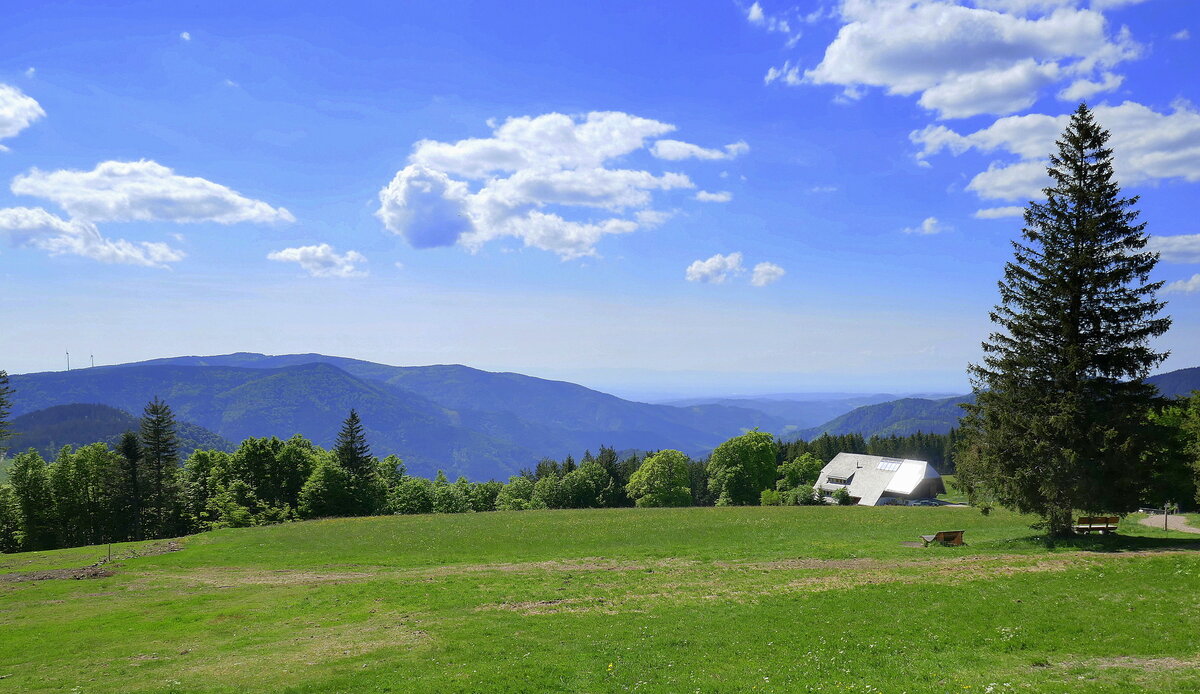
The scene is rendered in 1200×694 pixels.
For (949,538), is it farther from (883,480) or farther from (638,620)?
(883,480)

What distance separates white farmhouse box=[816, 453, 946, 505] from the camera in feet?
338

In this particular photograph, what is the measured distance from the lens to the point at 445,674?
58.4 ft

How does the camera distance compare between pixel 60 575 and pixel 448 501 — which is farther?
pixel 448 501

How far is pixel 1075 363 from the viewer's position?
1180 inches

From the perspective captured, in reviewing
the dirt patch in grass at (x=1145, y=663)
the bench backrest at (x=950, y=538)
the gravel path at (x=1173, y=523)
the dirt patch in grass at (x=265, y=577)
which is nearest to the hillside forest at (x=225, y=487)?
the gravel path at (x=1173, y=523)

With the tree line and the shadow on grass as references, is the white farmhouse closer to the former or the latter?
the tree line

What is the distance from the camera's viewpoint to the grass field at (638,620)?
16484 millimetres

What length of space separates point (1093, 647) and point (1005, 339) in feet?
66.3

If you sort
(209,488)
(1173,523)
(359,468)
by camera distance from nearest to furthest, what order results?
(1173,523)
(209,488)
(359,468)

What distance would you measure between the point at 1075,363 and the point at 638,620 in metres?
25.2

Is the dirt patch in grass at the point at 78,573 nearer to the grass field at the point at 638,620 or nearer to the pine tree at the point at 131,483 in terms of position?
the grass field at the point at 638,620

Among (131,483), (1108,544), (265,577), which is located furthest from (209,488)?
(1108,544)

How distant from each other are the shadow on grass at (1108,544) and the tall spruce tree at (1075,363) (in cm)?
119

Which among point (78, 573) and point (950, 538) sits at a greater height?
point (78, 573)
